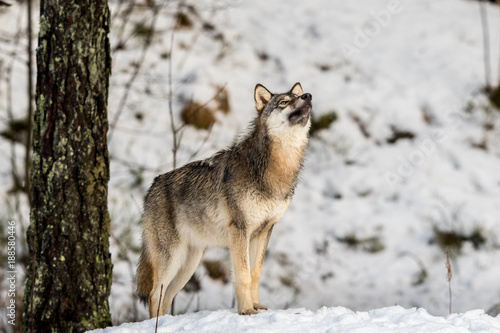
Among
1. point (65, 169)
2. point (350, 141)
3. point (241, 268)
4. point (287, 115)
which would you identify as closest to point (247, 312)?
point (241, 268)

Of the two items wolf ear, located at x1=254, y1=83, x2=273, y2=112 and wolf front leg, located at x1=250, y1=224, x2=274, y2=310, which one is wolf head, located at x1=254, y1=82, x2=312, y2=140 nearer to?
wolf ear, located at x1=254, y1=83, x2=273, y2=112

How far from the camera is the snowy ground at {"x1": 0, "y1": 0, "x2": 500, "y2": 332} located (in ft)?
24.4

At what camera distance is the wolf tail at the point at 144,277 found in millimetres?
4938

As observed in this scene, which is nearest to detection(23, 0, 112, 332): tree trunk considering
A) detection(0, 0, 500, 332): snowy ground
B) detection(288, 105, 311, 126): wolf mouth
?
detection(288, 105, 311, 126): wolf mouth

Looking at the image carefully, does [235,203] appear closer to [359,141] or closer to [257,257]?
[257,257]

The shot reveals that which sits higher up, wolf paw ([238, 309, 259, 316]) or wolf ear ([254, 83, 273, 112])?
wolf ear ([254, 83, 273, 112])

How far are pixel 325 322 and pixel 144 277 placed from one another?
1.76 m

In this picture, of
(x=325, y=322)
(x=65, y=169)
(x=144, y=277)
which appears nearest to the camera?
(x=325, y=322)

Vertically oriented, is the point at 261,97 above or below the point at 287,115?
above

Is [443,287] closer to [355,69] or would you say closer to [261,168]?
[261,168]

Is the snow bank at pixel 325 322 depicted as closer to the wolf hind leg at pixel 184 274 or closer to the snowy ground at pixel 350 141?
the wolf hind leg at pixel 184 274

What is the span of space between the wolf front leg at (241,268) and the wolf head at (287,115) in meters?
0.82

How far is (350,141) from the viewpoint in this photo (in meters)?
9.27

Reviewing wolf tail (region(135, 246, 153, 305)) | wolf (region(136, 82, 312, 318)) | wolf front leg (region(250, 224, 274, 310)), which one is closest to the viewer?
wolf (region(136, 82, 312, 318))
